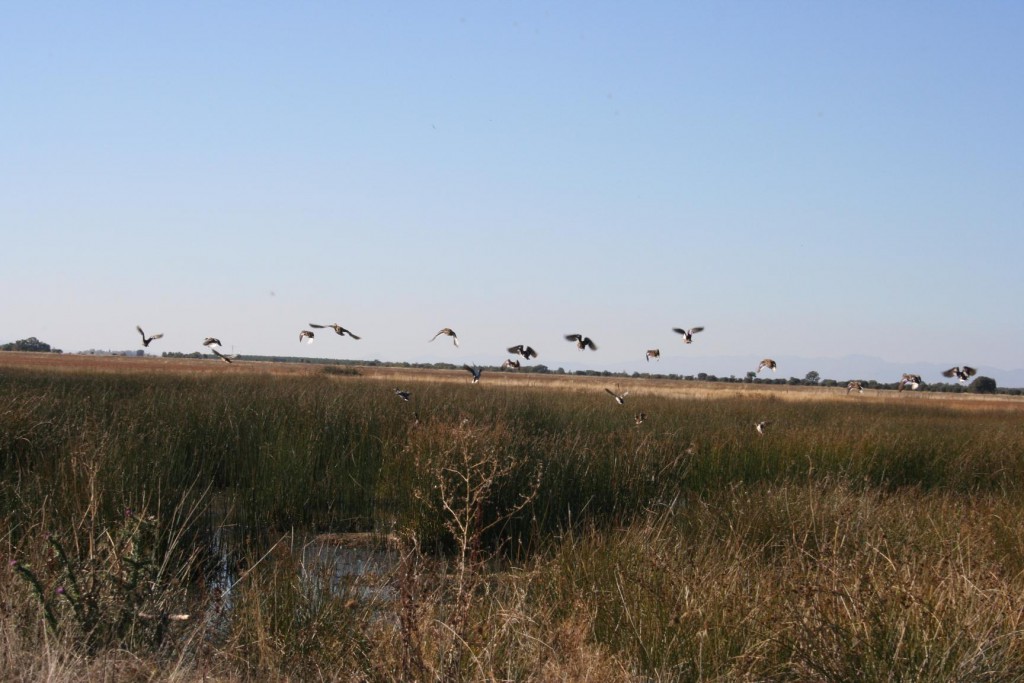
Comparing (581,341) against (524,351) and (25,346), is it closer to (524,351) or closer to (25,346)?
(524,351)

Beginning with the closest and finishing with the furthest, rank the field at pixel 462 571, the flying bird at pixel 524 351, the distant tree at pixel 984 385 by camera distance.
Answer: the field at pixel 462 571 → the flying bird at pixel 524 351 → the distant tree at pixel 984 385

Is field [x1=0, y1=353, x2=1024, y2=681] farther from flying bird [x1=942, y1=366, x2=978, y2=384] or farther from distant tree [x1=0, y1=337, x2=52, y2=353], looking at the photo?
distant tree [x1=0, y1=337, x2=52, y2=353]

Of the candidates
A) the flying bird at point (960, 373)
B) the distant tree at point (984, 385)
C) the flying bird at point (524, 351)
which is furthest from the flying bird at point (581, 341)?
the distant tree at point (984, 385)

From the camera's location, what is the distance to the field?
428 centimetres

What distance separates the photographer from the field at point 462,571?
14.0 feet

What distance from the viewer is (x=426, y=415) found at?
1357cm

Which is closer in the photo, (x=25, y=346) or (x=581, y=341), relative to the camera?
(x=581, y=341)

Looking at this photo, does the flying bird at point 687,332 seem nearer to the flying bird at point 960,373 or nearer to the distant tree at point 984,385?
the flying bird at point 960,373

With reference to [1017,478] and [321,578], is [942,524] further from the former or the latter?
[1017,478]

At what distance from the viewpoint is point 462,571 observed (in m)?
3.89

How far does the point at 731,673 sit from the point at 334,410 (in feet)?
32.5

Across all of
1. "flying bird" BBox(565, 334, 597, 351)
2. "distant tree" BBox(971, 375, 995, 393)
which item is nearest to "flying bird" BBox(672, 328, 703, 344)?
"flying bird" BBox(565, 334, 597, 351)

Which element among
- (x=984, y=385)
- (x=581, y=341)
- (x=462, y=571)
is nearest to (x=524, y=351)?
(x=581, y=341)

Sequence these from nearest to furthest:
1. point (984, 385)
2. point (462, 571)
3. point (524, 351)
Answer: point (462, 571)
point (524, 351)
point (984, 385)
